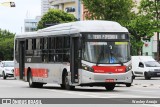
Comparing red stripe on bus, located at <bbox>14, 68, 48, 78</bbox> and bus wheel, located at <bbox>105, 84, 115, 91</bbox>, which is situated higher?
red stripe on bus, located at <bbox>14, 68, 48, 78</bbox>

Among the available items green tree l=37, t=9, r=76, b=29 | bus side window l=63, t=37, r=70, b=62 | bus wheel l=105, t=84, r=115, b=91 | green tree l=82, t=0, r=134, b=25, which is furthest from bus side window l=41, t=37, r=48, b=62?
green tree l=37, t=9, r=76, b=29

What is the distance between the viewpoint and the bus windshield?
90.8 ft

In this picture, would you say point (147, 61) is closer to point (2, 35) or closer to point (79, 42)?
point (79, 42)

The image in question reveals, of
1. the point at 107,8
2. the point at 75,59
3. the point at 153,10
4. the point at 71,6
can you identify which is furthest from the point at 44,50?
the point at 71,6

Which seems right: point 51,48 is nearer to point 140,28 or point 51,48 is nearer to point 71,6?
point 140,28

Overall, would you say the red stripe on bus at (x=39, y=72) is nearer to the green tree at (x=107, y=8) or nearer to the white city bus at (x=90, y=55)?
the white city bus at (x=90, y=55)

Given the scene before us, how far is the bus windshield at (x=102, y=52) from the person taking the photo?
90.8 ft

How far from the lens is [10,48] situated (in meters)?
143

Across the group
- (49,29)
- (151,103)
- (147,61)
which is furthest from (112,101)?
(147,61)

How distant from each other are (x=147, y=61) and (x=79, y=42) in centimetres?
2470

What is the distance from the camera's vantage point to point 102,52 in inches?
1091

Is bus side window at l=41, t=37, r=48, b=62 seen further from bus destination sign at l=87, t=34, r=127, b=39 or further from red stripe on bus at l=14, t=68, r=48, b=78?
bus destination sign at l=87, t=34, r=127, b=39

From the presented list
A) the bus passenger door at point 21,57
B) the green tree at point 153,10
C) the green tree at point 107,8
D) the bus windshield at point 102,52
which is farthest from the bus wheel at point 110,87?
the green tree at point 107,8

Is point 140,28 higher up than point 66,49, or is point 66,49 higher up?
point 140,28
